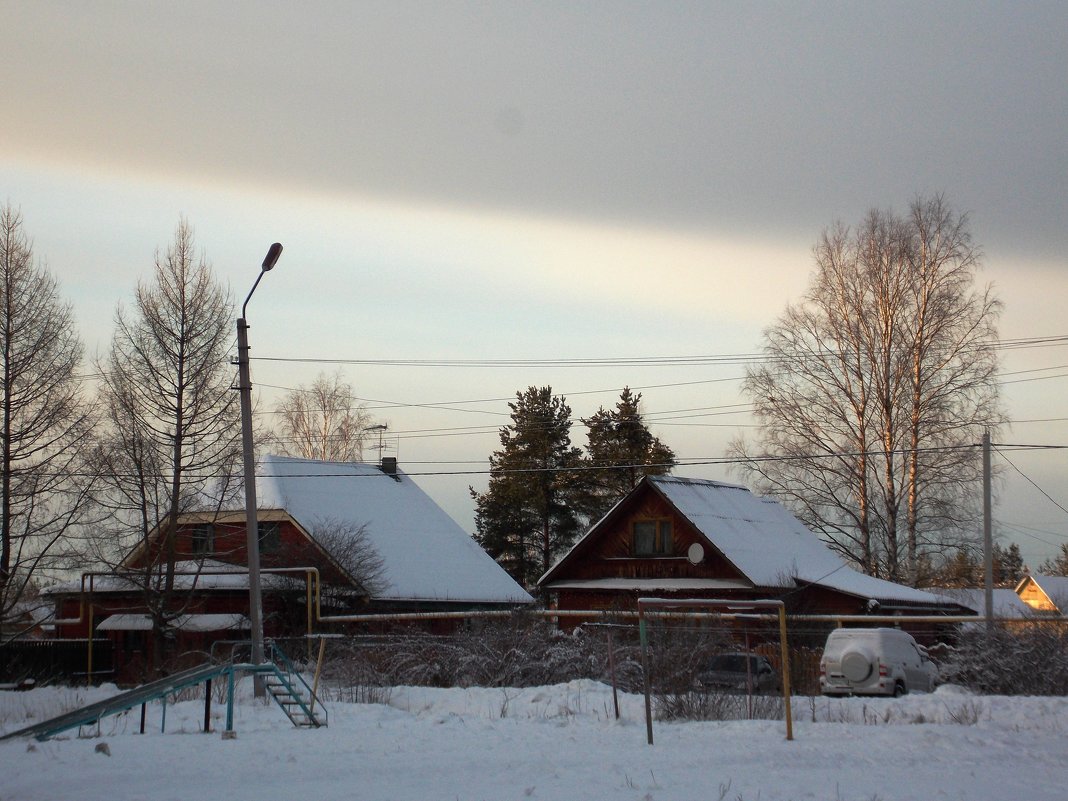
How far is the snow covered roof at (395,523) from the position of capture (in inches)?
1374

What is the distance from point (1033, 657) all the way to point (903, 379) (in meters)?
19.5

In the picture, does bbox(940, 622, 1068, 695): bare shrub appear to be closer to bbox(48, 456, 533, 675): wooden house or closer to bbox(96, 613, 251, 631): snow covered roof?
bbox(48, 456, 533, 675): wooden house

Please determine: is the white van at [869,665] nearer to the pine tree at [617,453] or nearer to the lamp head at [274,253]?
the lamp head at [274,253]

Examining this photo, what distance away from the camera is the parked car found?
Answer: 1641 centimetres

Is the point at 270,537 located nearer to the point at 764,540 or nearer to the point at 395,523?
the point at 395,523

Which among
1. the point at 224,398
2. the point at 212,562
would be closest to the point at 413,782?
the point at 224,398

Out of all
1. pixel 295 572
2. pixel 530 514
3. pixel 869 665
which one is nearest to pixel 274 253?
pixel 869 665

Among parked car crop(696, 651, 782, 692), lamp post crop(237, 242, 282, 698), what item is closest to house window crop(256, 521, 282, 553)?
lamp post crop(237, 242, 282, 698)

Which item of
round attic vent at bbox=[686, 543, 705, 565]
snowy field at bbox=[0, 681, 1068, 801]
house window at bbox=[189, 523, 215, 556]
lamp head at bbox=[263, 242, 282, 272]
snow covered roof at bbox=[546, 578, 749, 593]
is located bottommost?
snowy field at bbox=[0, 681, 1068, 801]

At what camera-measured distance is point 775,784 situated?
1004 centimetres

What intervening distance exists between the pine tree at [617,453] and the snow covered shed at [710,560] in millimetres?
19258

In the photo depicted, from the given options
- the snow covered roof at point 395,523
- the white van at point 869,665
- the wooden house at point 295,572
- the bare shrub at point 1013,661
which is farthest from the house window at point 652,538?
the bare shrub at point 1013,661

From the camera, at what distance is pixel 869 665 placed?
19453 millimetres

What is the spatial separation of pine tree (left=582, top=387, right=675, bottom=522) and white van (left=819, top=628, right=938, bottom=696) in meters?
37.4
